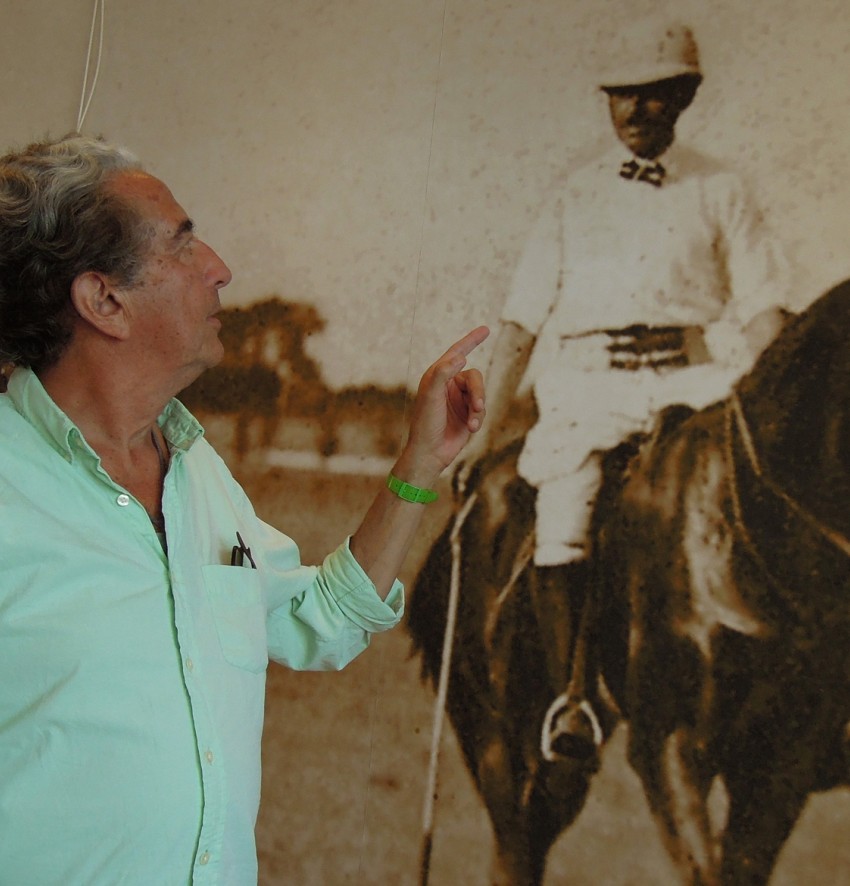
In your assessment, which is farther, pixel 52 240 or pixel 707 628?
pixel 707 628

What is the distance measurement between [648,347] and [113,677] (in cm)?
135

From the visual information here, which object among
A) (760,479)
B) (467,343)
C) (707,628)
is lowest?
(707,628)

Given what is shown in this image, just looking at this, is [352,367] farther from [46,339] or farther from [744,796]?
[744,796]

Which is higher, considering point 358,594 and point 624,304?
point 624,304

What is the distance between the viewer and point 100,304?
1416 mm

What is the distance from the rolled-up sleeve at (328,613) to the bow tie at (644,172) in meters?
1.09

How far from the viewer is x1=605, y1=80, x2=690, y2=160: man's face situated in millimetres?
2119

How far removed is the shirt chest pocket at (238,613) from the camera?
1.38 metres

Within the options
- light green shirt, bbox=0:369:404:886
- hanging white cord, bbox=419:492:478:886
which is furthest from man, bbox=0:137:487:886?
hanging white cord, bbox=419:492:478:886

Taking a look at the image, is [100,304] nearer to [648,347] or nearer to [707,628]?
[648,347]

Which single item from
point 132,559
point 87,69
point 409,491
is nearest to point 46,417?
point 132,559

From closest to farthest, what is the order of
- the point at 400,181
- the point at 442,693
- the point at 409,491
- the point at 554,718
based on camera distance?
the point at 409,491 → the point at 554,718 → the point at 442,693 → the point at 400,181

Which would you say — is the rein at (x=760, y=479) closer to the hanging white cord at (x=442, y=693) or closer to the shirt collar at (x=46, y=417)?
the hanging white cord at (x=442, y=693)

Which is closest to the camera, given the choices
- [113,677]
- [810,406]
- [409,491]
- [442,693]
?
[113,677]
